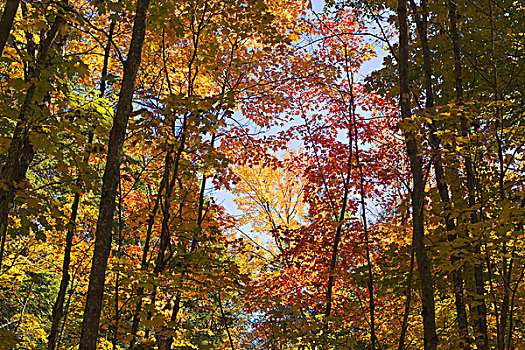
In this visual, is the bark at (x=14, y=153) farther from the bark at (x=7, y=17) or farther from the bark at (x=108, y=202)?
the bark at (x=7, y=17)

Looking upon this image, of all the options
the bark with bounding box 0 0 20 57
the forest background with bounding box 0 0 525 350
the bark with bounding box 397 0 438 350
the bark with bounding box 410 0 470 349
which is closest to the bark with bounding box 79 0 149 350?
the forest background with bounding box 0 0 525 350

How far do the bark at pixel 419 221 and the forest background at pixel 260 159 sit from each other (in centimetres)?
2

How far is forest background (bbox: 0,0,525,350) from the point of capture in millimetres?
3842

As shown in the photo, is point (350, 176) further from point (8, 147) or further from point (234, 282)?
point (8, 147)

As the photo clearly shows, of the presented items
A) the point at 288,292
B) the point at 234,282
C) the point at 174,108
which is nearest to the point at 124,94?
the point at 174,108

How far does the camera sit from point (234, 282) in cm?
479

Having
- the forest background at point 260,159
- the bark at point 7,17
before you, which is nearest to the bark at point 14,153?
the forest background at point 260,159

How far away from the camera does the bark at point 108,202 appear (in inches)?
121

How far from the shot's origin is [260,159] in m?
8.16

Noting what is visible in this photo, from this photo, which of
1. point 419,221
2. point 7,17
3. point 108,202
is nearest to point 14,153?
point 108,202

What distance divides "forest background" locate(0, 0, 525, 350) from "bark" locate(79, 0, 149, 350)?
0.02m

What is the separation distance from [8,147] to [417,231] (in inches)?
184

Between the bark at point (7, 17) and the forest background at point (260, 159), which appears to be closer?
the bark at point (7, 17)

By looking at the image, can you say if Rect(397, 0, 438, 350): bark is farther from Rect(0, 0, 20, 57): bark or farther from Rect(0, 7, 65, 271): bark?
Rect(0, 7, 65, 271): bark
